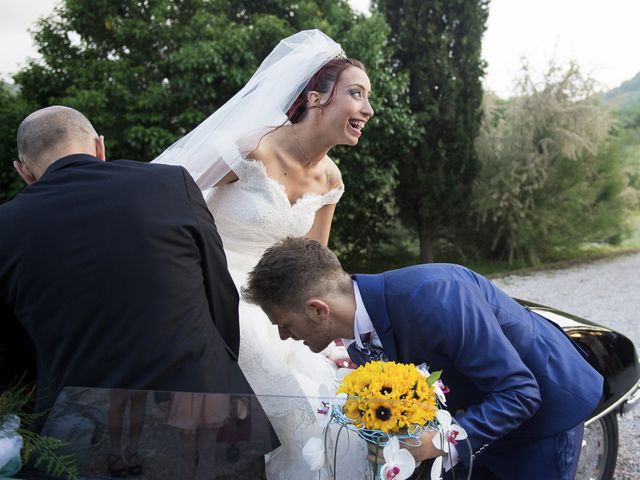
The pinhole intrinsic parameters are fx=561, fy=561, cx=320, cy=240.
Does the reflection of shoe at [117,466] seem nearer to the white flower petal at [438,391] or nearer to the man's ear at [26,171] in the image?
the white flower petal at [438,391]

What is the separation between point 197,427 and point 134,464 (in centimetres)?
16

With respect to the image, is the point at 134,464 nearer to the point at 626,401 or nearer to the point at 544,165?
the point at 626,401

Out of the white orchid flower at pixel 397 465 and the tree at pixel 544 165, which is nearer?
the white orchid flower at pixel 397 465

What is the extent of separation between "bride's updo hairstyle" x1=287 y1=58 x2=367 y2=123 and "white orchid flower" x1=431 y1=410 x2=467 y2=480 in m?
1.95

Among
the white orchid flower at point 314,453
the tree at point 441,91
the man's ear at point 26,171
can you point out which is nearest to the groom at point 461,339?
the white orchid flower at point 314,453

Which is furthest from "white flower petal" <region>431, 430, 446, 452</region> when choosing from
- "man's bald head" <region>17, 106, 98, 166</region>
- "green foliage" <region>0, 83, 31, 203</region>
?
"green foliage" <region>0, 83, 31, 203</region>

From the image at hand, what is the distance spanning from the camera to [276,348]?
96.7 inches

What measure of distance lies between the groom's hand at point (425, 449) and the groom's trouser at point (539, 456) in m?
0.64

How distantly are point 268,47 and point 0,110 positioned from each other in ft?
14.4

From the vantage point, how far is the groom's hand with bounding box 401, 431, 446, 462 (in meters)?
1.39

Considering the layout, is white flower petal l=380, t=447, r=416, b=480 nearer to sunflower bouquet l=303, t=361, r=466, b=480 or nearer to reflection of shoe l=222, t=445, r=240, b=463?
sunflower bouquet l=303, t=361, r=466, b=480

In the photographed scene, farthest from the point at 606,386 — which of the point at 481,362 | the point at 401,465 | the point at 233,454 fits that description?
the point at 233,454

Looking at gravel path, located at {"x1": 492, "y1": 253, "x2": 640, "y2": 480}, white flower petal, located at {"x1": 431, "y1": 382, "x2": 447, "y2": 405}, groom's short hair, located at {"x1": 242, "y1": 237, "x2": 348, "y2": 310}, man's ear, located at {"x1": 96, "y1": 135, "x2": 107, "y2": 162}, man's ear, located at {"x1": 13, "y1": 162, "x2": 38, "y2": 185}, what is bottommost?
gravel path, located at {"x1": 492, "y1": 253, "x2": 640, "y2": 480}

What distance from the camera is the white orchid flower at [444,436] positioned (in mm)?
1378
